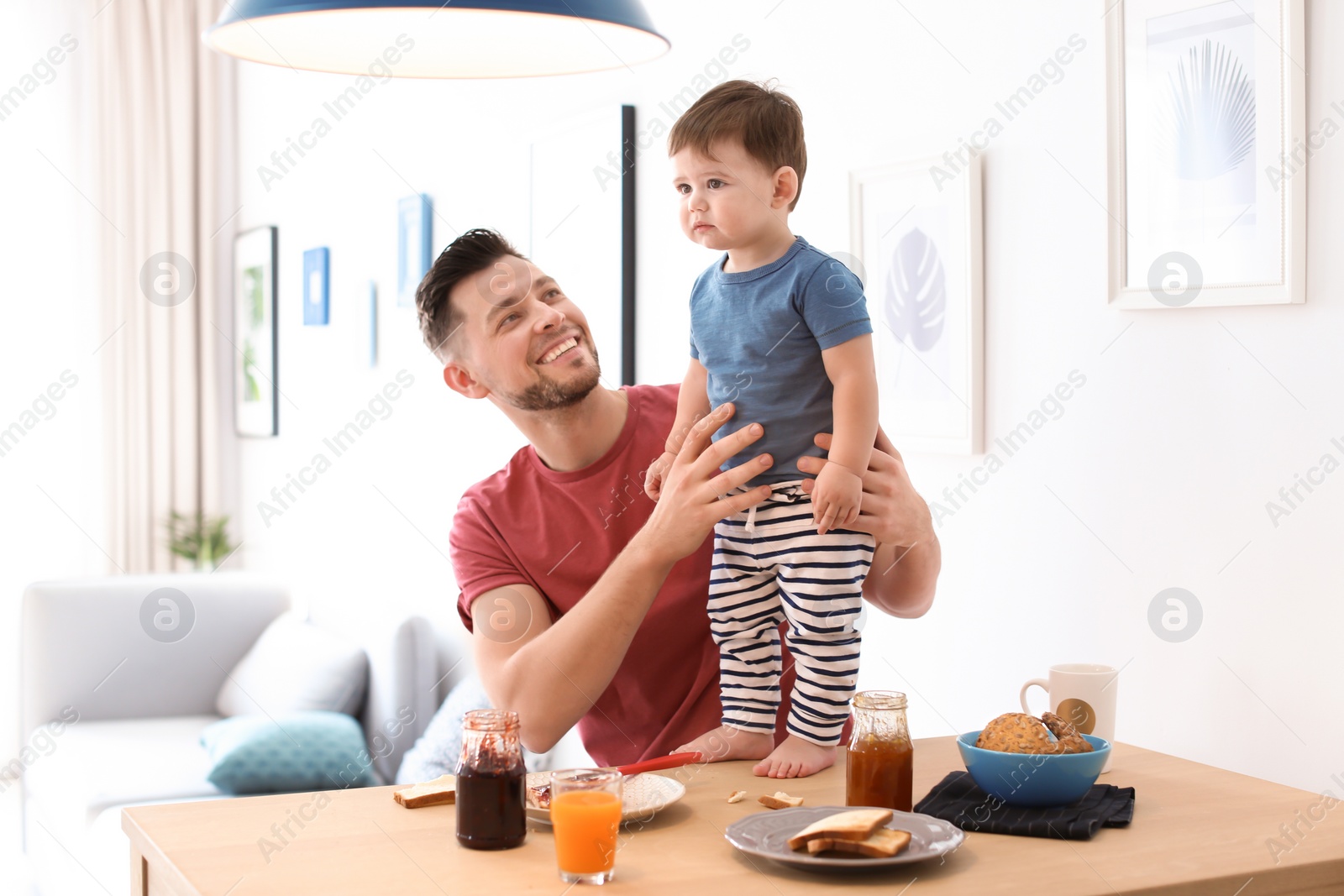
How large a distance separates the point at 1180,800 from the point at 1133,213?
813 millimetres

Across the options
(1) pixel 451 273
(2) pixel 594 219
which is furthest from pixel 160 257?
(1) pixel 451 273

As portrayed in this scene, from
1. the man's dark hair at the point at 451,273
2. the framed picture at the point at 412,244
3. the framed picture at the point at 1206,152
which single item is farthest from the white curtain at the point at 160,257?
the framed picture at the point at 1206,152

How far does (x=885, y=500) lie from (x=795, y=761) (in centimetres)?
34

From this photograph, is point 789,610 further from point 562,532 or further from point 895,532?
point 562,532

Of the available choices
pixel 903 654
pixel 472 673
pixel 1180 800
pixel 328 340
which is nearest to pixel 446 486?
pixel 472 673

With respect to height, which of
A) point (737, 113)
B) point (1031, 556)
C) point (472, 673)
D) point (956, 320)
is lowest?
point (472, 673)

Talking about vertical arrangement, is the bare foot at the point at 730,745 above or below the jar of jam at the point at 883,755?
below

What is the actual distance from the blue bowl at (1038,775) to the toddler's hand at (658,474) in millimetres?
612

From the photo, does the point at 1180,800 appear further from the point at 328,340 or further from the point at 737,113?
A: the point at 328,340

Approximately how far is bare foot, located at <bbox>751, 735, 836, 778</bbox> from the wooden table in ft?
0.14

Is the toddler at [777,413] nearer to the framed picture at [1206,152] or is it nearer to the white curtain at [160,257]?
the framed picture at [1206,152]

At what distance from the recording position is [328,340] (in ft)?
15.0

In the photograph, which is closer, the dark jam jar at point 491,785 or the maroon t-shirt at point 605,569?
the dark jam jar at point 491,785

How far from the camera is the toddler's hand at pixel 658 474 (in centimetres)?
171
